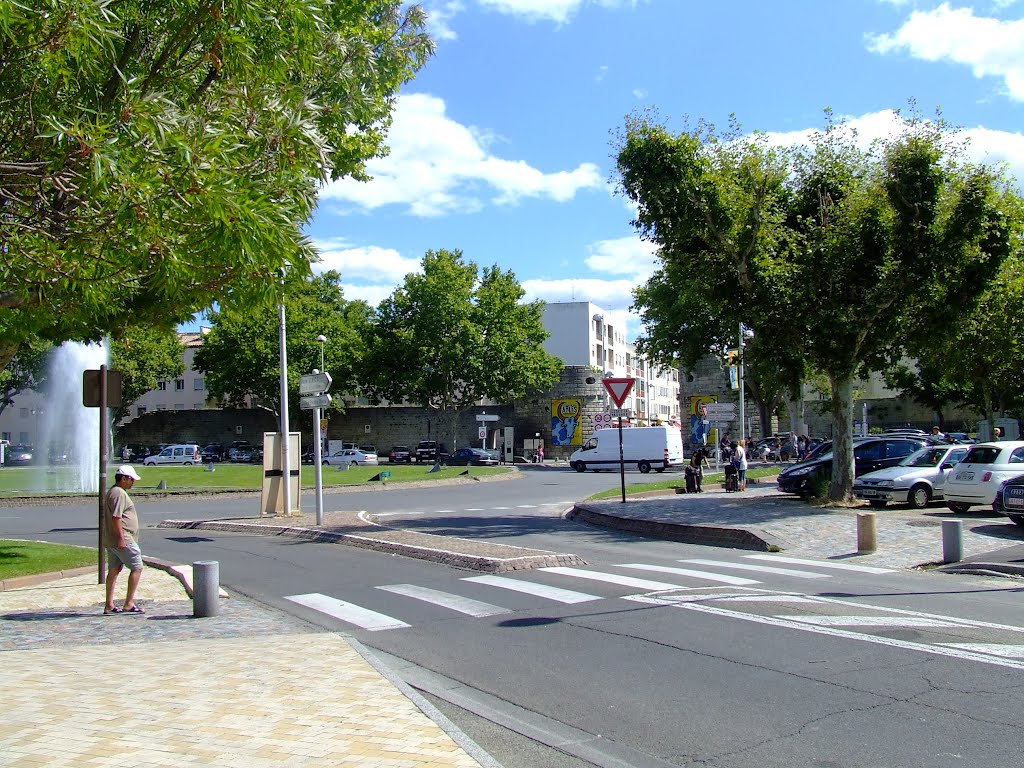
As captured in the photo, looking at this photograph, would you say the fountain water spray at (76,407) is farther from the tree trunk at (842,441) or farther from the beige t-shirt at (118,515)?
the beige t-shirt at (118,515)

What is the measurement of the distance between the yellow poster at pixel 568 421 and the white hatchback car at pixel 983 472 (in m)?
48.9

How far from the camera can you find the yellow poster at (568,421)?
6775 centimetres

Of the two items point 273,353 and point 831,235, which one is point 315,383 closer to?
point 831,235

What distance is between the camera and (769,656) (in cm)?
710

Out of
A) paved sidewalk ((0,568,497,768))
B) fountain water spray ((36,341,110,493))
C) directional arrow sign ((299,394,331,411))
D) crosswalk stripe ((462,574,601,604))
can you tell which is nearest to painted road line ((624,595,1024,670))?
crosswalk stripe ((462,574,601,604))

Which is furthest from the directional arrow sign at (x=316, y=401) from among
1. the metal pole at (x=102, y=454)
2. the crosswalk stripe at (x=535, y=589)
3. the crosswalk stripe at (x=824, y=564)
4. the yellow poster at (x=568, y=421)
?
the yellow poster at (x=568, y=421)

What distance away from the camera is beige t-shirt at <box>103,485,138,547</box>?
31.7ft

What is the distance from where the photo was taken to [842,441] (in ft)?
67.8

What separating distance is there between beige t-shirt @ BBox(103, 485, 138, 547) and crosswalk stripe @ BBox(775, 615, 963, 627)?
6.87 meters

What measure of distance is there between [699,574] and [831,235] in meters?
10.9

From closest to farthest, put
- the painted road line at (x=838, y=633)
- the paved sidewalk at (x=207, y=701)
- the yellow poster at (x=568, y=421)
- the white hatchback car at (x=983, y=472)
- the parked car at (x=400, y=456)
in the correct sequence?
the paved sidewalk at (x=207, y=701) → the painted road line at (x=838, y=633) → the white hatchback car at (x=983, y=472) → the yellow poster at (x=568, y=421) → the parked car at (x=400, y=456)

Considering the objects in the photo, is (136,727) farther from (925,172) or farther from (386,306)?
(386,306)

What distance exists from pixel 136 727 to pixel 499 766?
7.10ft

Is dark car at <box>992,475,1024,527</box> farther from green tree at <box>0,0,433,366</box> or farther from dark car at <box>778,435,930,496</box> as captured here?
green tree at <box>0,0,433,366</box>
